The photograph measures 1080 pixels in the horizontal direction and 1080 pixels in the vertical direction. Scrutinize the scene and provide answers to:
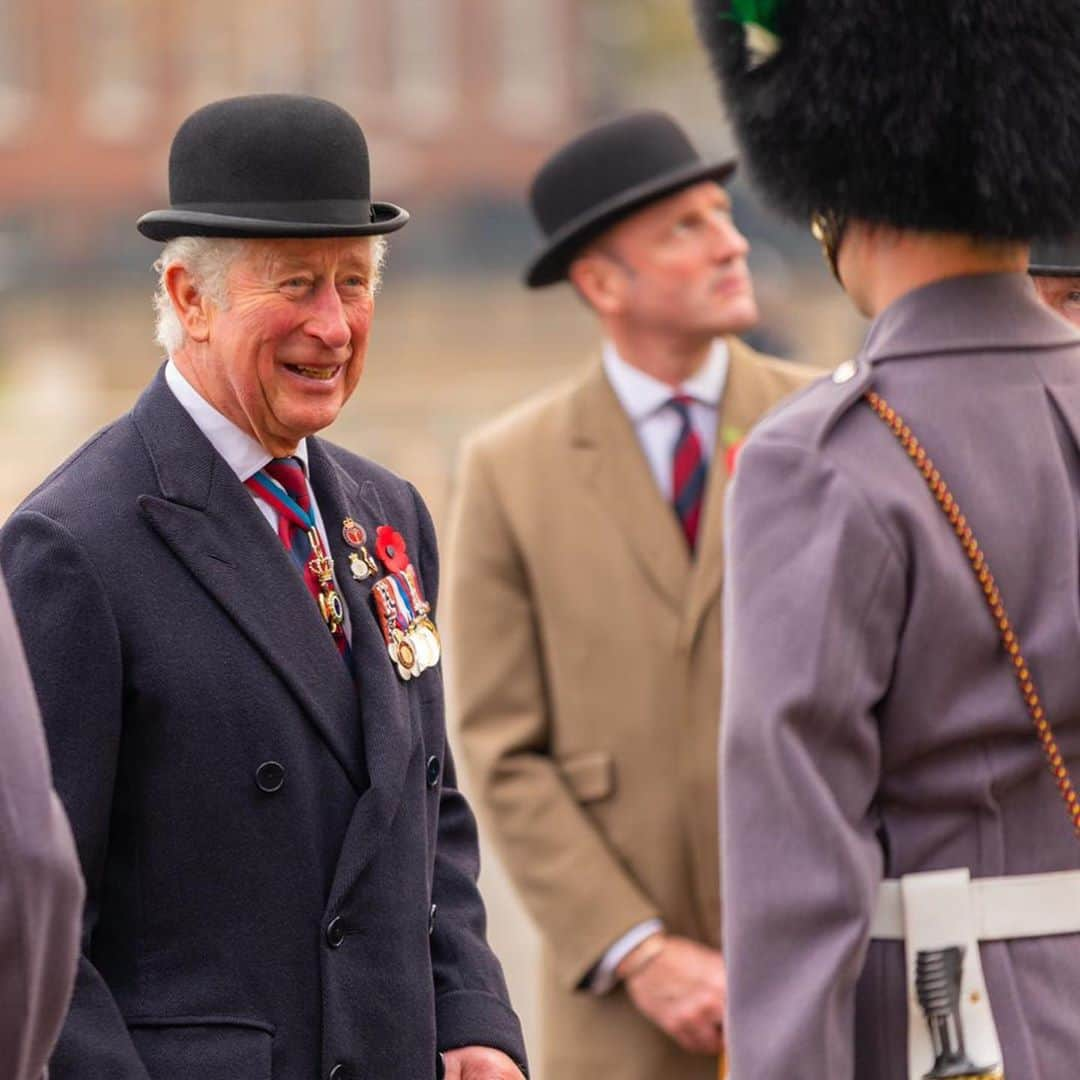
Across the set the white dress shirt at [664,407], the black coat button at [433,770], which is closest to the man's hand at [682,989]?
the white dress shirt at [664,407]

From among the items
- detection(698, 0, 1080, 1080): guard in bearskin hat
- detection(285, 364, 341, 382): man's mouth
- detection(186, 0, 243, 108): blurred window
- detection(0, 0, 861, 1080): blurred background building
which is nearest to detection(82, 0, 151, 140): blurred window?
detection(0, 0, 861, 1080): blurred background building

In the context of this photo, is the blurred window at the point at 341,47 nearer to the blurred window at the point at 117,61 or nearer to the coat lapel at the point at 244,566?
the blurred window at the point at 117,61

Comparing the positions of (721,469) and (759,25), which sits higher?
(759,25)

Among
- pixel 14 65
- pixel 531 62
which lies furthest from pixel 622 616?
pixel 531 62

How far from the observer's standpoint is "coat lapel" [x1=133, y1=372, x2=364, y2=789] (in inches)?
130

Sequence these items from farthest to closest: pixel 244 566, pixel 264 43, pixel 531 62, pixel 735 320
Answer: pixel 531 62
pixel 264 43
pixel 735 320
pixel 244 566

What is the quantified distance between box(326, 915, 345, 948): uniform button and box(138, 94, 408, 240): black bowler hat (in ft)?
2.96

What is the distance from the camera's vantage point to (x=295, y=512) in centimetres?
351

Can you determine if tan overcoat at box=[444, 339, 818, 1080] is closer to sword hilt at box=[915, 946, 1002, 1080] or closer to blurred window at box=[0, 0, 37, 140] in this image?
sword hilt at box=[915, 946, 1002, 1080]

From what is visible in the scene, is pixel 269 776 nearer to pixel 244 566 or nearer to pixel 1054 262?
pixel 244 566

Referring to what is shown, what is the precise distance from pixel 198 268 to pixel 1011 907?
4.49ft

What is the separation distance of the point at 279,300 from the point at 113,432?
0.94ft

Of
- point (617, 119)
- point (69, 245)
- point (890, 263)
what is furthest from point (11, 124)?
point (890, 263)

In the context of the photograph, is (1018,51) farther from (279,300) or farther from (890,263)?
(279,300)
